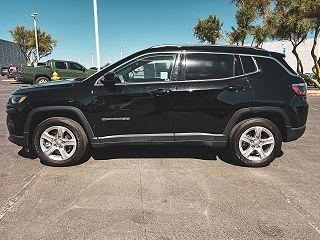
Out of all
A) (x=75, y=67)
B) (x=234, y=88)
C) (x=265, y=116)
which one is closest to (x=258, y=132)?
(x=265, y=116)

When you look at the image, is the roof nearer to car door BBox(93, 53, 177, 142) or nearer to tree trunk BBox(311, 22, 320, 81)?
car door BBox(93, 53, 177, 142)

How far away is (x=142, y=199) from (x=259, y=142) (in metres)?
2.08

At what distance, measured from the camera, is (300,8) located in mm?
13688

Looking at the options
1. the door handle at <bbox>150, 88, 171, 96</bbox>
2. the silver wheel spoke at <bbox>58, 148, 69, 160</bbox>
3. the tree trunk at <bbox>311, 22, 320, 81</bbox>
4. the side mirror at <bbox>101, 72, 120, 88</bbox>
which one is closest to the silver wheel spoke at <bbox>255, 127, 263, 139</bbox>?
the door handle at <bbox>150, 88, 171, 96</bbox>

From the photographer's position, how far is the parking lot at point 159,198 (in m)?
2.55

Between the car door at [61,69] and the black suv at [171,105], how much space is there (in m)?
13.6

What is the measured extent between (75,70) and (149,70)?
14308 mm

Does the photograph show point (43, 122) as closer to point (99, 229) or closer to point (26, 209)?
point (26, 209)

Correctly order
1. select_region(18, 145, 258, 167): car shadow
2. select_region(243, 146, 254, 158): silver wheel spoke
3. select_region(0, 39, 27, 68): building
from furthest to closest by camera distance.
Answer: select_region(0, 39, 27, 68): building, select_region(18, 145, 258, 167): car shadow, select_region(243, 146, 254, 158): silver wheel spoke

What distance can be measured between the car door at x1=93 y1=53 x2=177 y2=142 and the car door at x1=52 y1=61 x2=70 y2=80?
14084 millimetres

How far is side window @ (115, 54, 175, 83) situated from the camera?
156 inches

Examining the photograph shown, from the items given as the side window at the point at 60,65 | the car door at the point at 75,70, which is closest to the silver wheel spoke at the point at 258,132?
the car door at the point at 75,70

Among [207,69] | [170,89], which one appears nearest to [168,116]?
[170,89]

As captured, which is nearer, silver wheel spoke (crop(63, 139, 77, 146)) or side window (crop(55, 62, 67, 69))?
silver wheel spoke (crop(63, 139, 77, 146))
